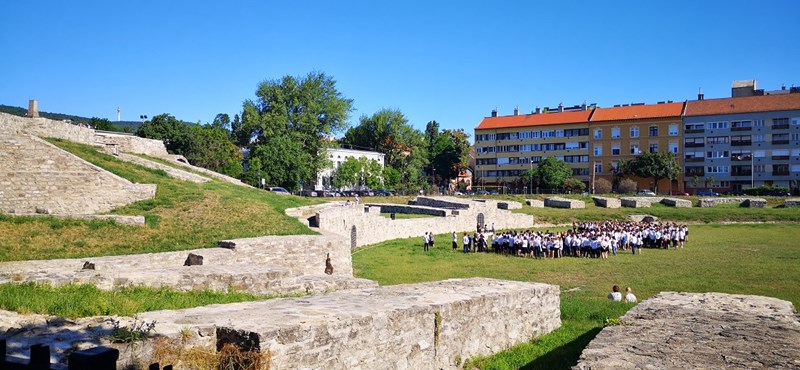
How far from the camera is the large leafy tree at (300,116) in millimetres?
65062

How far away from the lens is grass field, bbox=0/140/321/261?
16.4 meters

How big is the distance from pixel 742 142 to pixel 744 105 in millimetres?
4918

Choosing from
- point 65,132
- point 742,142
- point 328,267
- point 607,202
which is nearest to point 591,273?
point 328,267

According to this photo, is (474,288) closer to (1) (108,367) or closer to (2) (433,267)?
(1) (108,367)

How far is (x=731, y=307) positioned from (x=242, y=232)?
50.5 ft

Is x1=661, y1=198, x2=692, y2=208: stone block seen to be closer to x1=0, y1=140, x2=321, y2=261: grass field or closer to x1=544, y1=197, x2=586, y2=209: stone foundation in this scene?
x1=544, y1=197, x2=586, y2=209: stone foundation

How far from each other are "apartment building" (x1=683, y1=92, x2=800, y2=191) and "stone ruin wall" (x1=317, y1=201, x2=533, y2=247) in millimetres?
43620

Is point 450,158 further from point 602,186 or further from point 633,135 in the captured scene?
point 633,135

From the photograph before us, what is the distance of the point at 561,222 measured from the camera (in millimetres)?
48844

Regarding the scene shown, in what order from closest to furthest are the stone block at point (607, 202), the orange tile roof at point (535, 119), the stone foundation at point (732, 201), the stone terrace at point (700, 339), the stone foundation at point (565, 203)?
the stone terrace at point (700, 339)
the stone foundation at point (565, 203)
the stone foundation at point (732, 201)
the stone block at point (607, 202)
the orange tile roof at point (535, 119)

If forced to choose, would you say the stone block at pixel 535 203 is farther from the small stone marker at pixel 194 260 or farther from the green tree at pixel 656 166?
the small stone marker at pixel 194 260

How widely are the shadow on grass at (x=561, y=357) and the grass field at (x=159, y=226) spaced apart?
12.2 meters

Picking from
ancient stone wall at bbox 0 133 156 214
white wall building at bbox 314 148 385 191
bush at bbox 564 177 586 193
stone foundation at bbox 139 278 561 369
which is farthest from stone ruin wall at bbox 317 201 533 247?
white wall building at bbox 314 148 385 191

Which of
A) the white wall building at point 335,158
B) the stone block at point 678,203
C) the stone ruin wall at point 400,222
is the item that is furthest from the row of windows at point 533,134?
the stone ruin wall at point 400,222
